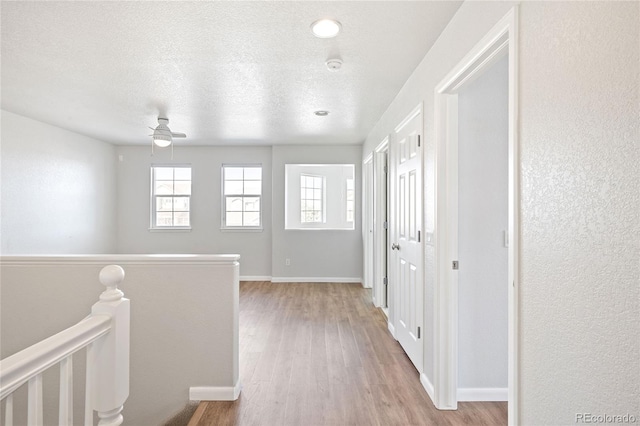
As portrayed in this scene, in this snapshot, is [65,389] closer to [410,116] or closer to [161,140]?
[410,116]

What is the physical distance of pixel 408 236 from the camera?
299cm

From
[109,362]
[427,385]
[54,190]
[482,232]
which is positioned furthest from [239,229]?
[109,362]

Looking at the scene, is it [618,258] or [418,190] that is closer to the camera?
[618,258]

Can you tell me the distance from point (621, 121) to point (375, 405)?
205 cm

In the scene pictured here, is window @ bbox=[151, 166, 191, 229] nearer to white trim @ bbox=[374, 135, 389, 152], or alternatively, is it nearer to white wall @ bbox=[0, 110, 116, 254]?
white wall @ bbox=[0, 110, 116, 254]

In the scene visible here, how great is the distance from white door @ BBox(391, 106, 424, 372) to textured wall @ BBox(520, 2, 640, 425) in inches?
51.4

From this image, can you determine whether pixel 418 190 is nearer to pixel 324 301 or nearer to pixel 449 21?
pixel 449 21

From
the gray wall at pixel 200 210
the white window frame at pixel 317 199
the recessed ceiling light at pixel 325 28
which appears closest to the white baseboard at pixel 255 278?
the gray wall at pixel 200 210

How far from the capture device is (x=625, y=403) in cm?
90

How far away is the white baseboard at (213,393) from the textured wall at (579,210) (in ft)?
5.86

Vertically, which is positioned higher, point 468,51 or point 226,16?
point 226,16

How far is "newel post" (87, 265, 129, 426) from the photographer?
1.28 metres

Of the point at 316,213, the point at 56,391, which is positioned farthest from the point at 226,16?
the point at 316,213

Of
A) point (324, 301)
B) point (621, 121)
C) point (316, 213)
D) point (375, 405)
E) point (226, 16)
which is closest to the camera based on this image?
point (621, 121)
